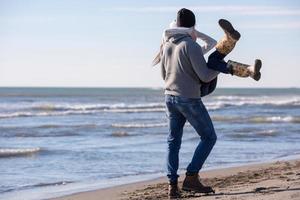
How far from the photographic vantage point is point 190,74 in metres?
6.17

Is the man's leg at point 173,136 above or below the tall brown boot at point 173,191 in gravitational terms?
above

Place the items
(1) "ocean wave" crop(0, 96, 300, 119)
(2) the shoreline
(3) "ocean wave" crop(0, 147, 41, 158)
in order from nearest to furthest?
(2) the shoreline → (3) "ocean wave" crop(0, 147, 41, 158) → (1) "ocean wave" crop(0, 96, 300, 119)

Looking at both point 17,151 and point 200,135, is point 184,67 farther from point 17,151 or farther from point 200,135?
point 17,151

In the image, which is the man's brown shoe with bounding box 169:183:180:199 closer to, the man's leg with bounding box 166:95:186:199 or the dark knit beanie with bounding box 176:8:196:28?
the man's leg with bounding box 166:95:186:199

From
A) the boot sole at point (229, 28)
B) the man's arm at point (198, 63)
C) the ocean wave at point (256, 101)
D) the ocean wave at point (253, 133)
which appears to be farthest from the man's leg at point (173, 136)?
the ocean wave at point (256, 101)

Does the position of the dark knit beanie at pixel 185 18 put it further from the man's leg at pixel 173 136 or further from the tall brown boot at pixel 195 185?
the tall brown boot at pixel 195 185

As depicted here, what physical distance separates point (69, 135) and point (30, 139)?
1366mm

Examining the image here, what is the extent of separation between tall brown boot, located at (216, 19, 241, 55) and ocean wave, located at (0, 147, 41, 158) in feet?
22.3

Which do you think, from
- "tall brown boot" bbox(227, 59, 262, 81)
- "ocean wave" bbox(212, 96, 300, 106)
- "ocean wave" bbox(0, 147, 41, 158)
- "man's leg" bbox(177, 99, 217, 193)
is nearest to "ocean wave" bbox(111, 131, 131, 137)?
"ocean wave" bbox(0, 147, 41, 158)

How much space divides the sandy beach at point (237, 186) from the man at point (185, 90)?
39 cm

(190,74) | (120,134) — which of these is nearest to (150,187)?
(190,74)

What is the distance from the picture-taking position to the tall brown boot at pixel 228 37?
6.14 metres

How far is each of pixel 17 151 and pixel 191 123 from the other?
277 inches

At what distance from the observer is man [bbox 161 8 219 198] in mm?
6113
